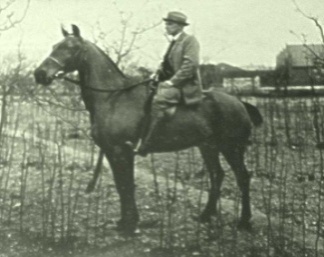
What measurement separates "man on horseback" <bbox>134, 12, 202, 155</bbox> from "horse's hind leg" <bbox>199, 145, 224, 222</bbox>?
0.71 meters

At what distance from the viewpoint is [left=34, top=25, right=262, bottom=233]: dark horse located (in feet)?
17.7

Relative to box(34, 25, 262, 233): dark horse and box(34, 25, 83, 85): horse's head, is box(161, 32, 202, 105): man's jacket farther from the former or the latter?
box(34, 25, 83, 85): horse's head

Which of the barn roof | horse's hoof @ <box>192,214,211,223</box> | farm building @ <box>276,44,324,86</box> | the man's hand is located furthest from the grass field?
farm building @ <box>276,44,324,86</box>

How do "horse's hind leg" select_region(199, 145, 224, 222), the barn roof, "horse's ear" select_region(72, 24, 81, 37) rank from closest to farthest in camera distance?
1. "horse's ear" select_region(72, 24, 81, 37)
2. "horse's hind leg" select_region(199, 145, 224, 222)
3. the barn roof

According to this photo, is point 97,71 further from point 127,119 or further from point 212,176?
point 212,176

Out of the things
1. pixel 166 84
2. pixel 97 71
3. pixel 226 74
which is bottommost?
pixel 166 84

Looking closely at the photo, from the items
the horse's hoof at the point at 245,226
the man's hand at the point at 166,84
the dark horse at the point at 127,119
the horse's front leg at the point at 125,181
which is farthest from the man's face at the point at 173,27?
the horse's hoof at the point at 245,226

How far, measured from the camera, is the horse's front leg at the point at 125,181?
5.50 m

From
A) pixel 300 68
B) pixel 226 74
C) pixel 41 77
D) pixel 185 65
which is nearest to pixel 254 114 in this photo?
pixel 185 65

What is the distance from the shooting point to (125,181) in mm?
5559

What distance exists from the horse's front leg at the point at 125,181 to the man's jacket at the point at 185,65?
2.77 ft

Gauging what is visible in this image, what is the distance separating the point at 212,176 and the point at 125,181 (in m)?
1.06

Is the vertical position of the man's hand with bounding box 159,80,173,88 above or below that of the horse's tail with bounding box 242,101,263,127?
above

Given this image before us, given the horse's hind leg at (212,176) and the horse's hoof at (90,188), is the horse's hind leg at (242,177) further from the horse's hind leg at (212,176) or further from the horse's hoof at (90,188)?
the horse's hoof at (90,188)
